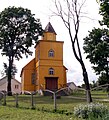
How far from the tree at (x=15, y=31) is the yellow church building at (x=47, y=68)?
625cm

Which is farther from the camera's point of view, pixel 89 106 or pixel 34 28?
pixel 34 28

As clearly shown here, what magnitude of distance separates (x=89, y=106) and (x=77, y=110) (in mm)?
782

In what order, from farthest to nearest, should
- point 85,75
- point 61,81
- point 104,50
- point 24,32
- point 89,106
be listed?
point 61,81 < point 24,32 < point 104,50 < point 85,75 < point 89,106

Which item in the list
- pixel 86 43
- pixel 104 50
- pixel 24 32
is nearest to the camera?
pixel 104 50

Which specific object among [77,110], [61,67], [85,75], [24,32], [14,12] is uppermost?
[14,12]

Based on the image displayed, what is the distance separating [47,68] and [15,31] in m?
11.3

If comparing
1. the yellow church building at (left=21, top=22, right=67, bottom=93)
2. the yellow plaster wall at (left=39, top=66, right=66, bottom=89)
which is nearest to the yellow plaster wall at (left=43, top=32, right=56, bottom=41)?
the yellow church building at (left=21, top=22, right=67, bottom=93)

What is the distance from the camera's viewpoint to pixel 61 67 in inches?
2393

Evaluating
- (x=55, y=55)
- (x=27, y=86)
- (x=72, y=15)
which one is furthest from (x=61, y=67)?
(x=72, y=15)

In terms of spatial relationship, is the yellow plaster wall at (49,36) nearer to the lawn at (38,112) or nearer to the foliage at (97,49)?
the foliage at (97,49)

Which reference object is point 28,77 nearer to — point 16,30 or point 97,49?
point 16,30

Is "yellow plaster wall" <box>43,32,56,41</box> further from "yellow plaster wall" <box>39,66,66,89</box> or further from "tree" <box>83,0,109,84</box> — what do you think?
"tree" <box>83,0,109,84</box>

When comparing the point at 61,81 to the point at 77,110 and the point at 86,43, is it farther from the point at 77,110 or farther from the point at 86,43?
the point at 77,110

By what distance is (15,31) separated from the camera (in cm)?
5288
